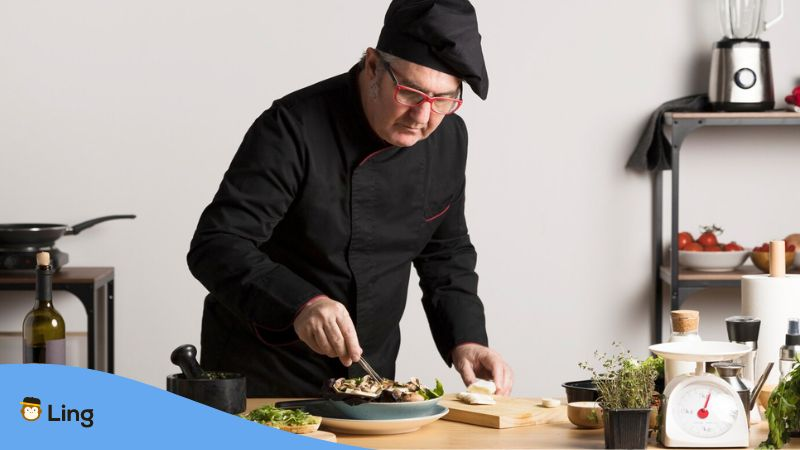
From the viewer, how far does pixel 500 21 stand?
12.5ft

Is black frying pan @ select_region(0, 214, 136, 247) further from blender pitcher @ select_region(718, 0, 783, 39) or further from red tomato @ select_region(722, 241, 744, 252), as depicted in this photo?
blender pitcher @ select_region(718, 0, 783, 39)

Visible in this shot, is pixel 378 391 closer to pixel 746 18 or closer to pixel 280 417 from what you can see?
pixel 280 417

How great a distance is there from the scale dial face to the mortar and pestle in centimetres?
68

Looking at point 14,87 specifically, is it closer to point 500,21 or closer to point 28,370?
point 500,21

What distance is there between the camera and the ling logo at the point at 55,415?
1.51m

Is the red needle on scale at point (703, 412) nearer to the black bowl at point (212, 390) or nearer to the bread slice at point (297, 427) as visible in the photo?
the bread slice at point (297, 427)

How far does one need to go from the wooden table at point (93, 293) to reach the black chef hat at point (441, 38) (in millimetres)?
1715

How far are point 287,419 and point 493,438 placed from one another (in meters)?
0.31

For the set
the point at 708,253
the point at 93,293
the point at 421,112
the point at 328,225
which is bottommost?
the point at 93,293

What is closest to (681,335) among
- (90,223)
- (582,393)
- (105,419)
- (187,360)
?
(582,393)

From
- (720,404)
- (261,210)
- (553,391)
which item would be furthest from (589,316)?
(720,404)

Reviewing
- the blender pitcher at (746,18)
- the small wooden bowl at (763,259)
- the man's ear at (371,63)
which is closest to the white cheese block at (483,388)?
the man's ear at (371,63)

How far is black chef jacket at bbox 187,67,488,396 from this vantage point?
2.12m

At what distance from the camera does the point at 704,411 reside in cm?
163
